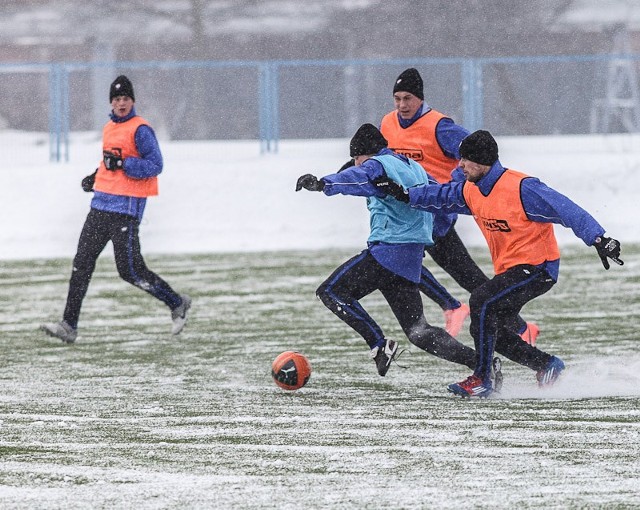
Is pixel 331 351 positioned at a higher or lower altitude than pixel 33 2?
lower

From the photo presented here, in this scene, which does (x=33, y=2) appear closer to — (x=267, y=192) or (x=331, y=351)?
(x=267, y=192)

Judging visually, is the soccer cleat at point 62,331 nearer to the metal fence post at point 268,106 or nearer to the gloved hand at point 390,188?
the gloved hand at point 390,188

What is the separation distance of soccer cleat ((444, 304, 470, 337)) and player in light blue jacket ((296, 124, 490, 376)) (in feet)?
4.58

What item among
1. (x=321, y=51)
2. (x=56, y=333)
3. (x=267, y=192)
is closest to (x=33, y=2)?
(x=321, y=51)

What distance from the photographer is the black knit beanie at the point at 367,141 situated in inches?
338

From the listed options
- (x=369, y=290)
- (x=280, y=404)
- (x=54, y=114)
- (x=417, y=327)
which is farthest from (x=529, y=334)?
(x=54, y=114)

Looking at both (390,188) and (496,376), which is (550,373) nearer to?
(496,376)

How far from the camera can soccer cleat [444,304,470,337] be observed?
1012 cm

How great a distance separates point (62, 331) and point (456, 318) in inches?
112

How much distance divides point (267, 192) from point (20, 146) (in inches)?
191

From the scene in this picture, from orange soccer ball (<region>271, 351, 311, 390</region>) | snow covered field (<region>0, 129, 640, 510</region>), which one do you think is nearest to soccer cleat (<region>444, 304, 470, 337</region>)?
snow covered field (<region>0, 129, 640, 510</region>)

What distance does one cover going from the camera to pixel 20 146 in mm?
24953

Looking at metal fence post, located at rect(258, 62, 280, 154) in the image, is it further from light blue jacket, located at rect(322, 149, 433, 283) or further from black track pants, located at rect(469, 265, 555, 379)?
black track pants, located at rect(469, 265, 555, 379)

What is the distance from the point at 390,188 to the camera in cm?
830
